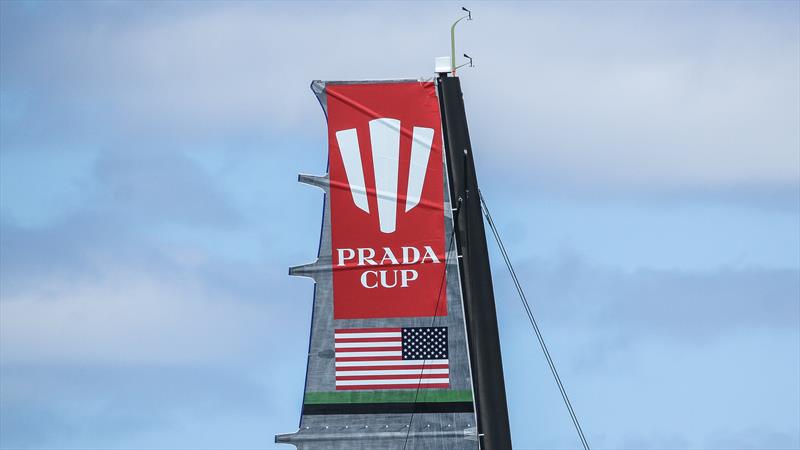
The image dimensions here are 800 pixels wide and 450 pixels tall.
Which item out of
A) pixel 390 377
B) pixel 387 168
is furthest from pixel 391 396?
pixel 387 168

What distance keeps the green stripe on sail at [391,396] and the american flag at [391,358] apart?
101 mm

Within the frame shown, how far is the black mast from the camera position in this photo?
2588 centimetres

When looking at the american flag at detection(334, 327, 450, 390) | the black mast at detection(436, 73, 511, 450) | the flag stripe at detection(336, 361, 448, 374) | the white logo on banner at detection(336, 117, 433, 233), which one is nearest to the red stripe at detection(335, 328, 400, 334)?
the american flag at detection(334, 327, 450, 390)

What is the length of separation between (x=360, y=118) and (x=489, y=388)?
516 cm

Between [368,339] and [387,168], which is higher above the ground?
[387,168]

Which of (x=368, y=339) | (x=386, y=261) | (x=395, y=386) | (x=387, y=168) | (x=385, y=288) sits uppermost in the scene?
(x=387, y=168)

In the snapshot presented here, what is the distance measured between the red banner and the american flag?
0.32 metres

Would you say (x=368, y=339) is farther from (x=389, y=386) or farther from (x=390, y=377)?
(x=389, y=386)

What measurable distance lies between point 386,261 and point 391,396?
2283 millimetres

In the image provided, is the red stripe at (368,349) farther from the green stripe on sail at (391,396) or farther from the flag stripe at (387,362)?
the green stripe on sail at (391,396)

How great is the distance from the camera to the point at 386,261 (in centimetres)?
2730

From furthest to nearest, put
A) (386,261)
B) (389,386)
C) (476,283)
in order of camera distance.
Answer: (389,386), (386,261), (476,283)

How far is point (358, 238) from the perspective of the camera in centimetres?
2742

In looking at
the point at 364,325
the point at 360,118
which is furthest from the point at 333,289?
the point at 360,118
